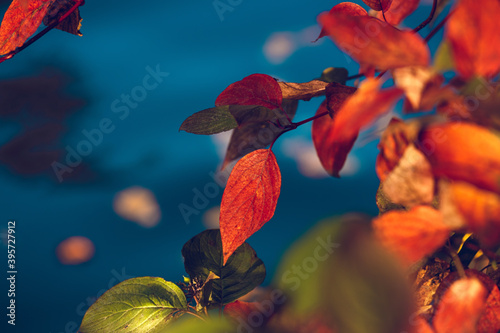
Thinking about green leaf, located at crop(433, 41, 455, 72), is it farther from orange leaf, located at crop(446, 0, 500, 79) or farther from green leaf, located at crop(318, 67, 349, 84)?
green leaf, located at crop(318, 67, 349, 84)

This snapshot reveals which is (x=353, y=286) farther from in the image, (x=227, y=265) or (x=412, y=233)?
(x=227, y=265)

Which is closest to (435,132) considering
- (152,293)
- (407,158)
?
(407,158)

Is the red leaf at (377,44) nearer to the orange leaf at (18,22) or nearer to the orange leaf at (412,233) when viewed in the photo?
the orange leaf at (412,233)

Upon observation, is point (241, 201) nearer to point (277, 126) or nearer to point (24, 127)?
point (277, 126)

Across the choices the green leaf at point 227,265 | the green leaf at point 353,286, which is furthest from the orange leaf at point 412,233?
the green leaf at point 227,265

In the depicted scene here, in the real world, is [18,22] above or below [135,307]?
above

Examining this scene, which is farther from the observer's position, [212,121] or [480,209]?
[212,121]

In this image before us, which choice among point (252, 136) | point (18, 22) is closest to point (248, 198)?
point (252, 136)

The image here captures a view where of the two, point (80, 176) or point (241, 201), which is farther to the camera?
point (80, 176)
